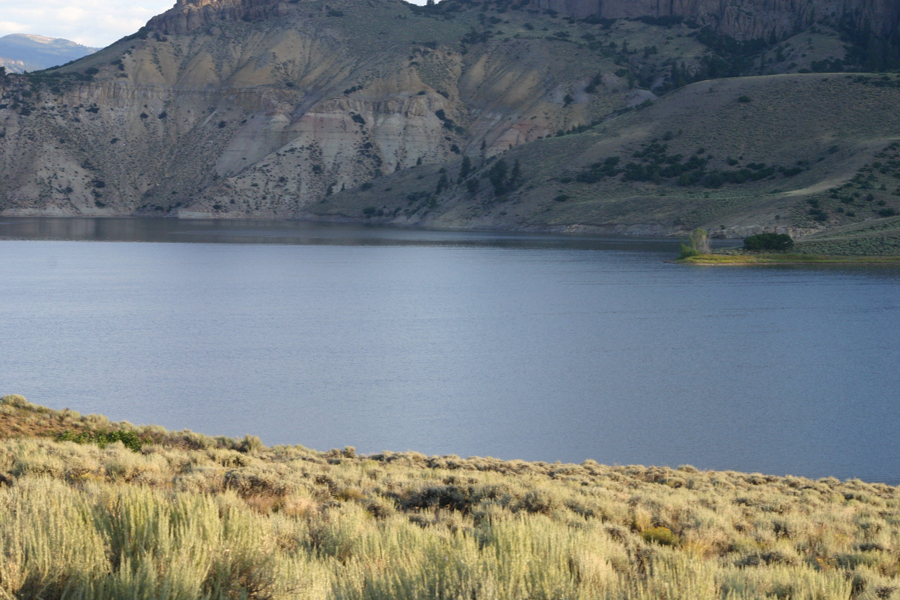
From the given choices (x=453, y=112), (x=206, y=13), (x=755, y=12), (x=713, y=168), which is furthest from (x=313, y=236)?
(x=755, y=12)

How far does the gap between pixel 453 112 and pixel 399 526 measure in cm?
15038

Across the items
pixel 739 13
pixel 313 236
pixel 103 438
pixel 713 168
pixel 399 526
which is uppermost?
pixel 739 13

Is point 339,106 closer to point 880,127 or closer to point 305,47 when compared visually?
point 305,47

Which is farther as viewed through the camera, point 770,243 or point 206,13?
point 206,13

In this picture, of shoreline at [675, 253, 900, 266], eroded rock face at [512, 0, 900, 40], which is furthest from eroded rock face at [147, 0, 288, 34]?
shoreline at [675, 253, 900, 266]

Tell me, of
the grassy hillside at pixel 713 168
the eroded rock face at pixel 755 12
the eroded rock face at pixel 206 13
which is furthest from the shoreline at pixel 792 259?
the eroded rock face at pixel 206 13

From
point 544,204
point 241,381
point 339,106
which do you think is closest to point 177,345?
point 241,381

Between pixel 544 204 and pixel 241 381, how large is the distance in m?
79.6

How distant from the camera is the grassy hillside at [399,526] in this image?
15.3 feet

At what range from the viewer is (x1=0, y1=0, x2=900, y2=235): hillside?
339 ft

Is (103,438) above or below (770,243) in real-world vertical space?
below

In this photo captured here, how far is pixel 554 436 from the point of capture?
21906mm

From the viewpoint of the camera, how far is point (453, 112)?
154 m

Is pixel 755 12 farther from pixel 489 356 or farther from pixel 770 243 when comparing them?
pixel 489 356
